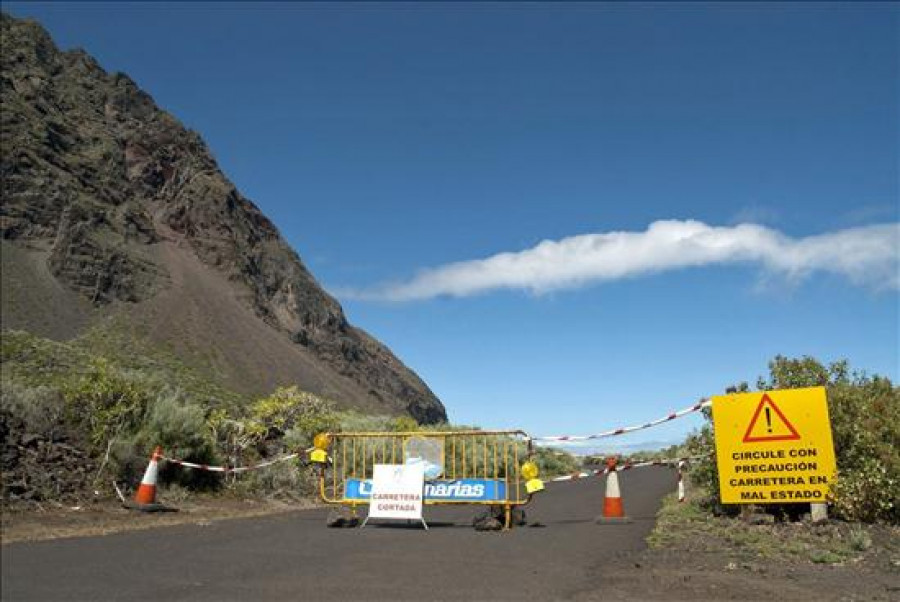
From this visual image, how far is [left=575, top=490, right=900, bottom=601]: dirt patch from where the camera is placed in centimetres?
699

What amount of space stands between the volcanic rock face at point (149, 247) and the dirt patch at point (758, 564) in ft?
158

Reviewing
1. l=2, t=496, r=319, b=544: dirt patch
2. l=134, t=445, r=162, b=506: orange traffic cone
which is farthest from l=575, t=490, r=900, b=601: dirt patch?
l=134, t=445, r=162, b=506: orange traffic cone

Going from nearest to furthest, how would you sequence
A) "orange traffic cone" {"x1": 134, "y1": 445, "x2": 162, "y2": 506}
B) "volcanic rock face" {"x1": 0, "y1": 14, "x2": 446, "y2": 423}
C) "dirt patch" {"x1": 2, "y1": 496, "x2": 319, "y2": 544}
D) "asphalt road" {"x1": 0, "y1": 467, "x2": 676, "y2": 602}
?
1. "asphalt road" {"x1": 0, "y1": 467, "x2": 676, "y2": 602}
2. "dirt patch" {"x1": 2, "y1": 496, "x2": 319, "y2": 544}
3. "orange traffic cone" {"x1": 134, "y1": 445, "x2": 162, "y2": 506}
4. "volcanic rock face" {"x1": 0, "y1": 14, "x2": 446, "y2": 423}

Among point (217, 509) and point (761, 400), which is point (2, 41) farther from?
point (761, 400)

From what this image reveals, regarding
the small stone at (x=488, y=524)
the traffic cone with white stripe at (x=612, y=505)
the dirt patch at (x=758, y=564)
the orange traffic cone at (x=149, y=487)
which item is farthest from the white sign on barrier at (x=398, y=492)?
the dirt patch at (x=758, y=564)

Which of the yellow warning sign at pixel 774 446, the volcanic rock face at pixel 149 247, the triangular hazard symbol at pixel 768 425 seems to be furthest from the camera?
the volcanic rock face at pixel 149 247

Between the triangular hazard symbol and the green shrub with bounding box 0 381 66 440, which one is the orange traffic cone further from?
the triangular hazard symbol

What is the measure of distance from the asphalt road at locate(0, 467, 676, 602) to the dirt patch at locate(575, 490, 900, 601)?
377mm

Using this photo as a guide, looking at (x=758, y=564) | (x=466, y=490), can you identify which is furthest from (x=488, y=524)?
(x=758, y=564)

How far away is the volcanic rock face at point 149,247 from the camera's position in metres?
59.5

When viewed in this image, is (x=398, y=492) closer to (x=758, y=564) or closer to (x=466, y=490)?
(x=466, y=490)

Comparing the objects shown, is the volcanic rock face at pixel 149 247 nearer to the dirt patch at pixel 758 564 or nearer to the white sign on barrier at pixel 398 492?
the white sign on barrier at pixel 398 492

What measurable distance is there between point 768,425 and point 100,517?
9.61 m

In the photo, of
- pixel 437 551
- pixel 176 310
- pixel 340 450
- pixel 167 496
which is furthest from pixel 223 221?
pixel 437 551
